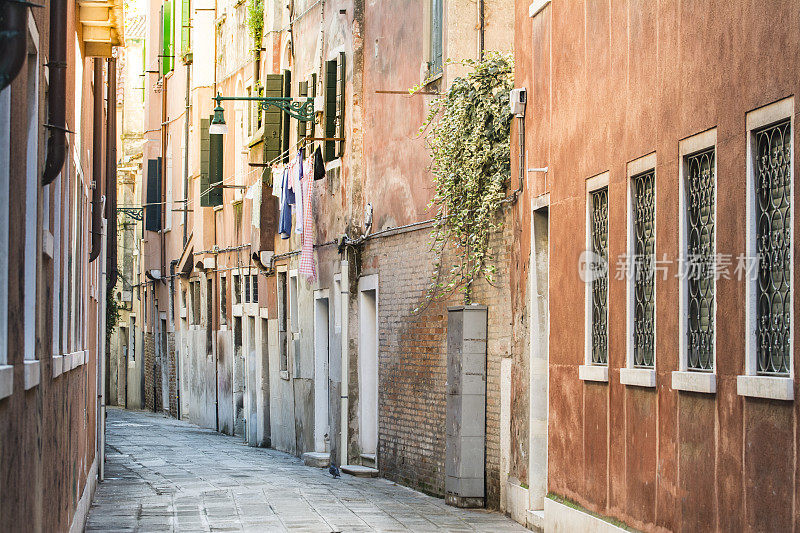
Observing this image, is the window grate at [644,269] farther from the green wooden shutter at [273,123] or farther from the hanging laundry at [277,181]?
the green wooden shutter at [273,123]

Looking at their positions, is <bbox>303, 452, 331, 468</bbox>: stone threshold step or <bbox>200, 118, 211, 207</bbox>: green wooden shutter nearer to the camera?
<bbox>303, 452, 331, 468</bbox>: stone threshold step

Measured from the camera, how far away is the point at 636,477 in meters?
10.1

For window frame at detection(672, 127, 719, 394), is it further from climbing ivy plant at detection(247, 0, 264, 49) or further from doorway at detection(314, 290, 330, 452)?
climbing ivy plant at detection(247, 0, 264, 49)

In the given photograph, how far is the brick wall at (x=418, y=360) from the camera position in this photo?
47.0ft

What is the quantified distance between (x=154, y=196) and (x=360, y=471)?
22474 mm

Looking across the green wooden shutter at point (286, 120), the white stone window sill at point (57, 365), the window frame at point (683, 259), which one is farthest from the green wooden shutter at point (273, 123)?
the white stone window sill at point (57, 365)

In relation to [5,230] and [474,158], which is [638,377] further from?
[5,230]

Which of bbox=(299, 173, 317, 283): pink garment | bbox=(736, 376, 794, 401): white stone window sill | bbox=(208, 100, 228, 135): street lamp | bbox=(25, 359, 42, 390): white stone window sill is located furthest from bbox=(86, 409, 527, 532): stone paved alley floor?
bbox=(25, 359, 42, 390): white stone window sill

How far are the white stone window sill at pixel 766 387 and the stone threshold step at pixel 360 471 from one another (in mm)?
11087

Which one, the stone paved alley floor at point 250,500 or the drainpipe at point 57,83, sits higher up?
the drainpipe at point 57,83

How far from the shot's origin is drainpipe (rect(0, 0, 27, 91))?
4.16m

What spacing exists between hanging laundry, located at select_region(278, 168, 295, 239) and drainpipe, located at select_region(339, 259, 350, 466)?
3.99 m

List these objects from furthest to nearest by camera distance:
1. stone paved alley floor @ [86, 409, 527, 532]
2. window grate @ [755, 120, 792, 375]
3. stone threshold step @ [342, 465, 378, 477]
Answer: stone threshold step @ [342, 465, 378, 477]
stone paved alley floor @ [86, 409, 527, 532]
window grate @ [755, 120, 792, 375]

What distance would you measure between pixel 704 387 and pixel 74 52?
16.7 feet
